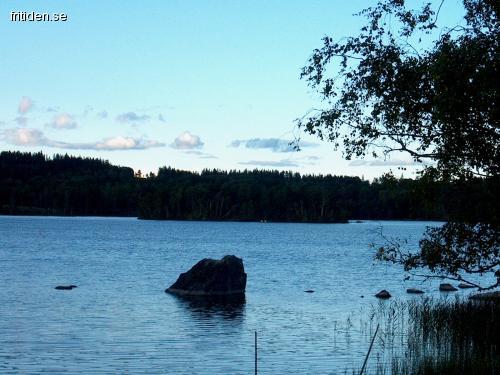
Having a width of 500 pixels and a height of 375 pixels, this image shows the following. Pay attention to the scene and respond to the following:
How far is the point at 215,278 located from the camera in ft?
171

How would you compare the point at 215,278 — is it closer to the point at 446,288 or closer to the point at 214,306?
the point at 214,306

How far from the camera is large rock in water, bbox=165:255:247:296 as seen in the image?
5181 centimetres

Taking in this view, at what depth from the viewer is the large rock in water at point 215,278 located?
170 feet

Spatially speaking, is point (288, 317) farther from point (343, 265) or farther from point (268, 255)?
point (268, 255)

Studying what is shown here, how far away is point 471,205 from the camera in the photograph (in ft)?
74.5

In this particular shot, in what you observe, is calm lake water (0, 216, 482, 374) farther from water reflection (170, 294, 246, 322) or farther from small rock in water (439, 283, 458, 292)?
small rock in water (439, 283, 458, 292)

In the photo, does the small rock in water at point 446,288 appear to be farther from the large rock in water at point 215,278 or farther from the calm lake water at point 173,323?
the large rock in water at point 215,278

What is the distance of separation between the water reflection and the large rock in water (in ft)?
2.14

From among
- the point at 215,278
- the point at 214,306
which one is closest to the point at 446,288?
the point at 215,278

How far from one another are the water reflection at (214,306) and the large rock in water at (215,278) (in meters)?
0.65

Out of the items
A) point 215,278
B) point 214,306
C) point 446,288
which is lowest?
point 214,306

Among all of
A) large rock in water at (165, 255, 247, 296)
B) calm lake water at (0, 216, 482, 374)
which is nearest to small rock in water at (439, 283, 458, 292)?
calm lake water at (0, 216, 482, 374)

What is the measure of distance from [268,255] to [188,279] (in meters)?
64.3

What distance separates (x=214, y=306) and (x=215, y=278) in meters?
4.91
